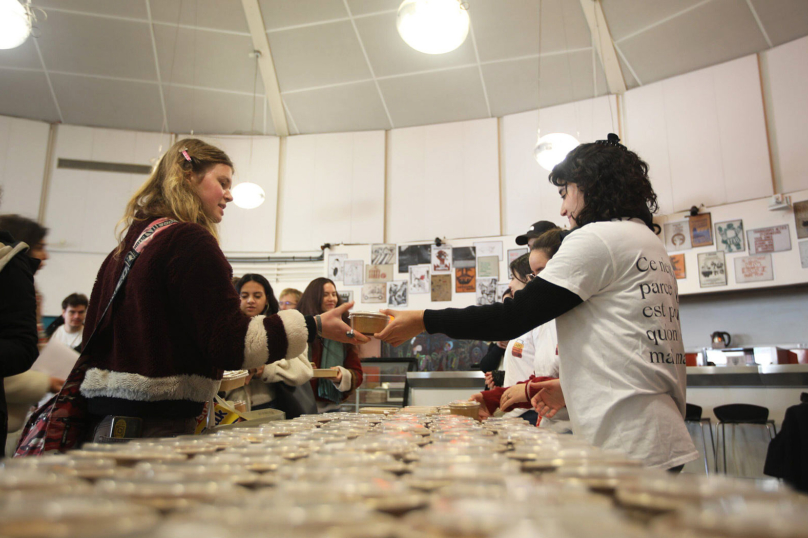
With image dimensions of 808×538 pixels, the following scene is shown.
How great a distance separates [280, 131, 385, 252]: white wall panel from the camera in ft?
21.9

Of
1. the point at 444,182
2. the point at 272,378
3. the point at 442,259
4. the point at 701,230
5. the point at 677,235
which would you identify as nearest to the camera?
the point at 272,378

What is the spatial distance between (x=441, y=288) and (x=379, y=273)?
78 centimetres

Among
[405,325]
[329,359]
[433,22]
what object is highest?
[433,22]

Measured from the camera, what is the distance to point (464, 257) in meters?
6.20

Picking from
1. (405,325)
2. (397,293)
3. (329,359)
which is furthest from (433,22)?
(397,293)

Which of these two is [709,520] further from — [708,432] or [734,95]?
[734,95]

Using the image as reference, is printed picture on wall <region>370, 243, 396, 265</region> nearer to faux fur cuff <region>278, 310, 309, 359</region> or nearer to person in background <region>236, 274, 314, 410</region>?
person in background <region>236, 274, 314, 410</region>

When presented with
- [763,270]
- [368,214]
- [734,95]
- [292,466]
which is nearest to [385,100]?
[368,214]

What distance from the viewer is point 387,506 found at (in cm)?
37

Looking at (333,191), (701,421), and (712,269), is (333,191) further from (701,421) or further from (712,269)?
(701,421)

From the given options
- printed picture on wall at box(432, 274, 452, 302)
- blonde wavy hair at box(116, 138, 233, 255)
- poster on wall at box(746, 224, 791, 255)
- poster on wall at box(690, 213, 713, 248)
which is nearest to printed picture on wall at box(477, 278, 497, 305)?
printed picture on wall at box(432, 274, 452, 302)

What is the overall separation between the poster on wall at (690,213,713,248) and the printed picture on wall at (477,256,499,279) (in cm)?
197

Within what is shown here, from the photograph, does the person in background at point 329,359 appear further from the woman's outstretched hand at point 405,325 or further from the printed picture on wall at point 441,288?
the printed picture on wall at point 441,288

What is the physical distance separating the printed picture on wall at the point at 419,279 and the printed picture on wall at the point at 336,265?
2.88 ft
